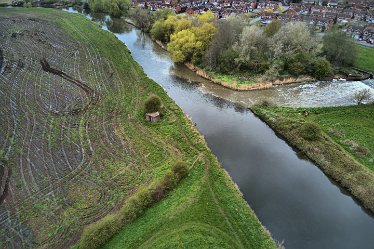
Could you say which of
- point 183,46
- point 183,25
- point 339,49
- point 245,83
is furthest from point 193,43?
point 339,49

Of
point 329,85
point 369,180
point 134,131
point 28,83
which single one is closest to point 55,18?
point 28,83

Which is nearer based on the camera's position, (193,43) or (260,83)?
(260,83)

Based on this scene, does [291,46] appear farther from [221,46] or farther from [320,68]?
[221,46]

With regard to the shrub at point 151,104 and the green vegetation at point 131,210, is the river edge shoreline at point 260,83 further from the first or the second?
the green vegetation at point 131,210

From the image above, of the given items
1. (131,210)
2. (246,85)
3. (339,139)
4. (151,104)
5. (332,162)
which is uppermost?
(151,104)

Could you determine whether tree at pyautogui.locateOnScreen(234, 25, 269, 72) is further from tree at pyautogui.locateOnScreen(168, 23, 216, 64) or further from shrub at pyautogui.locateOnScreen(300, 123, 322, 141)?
shrub at pyautogui.locateOnScreen(300, 123, 322, 141)

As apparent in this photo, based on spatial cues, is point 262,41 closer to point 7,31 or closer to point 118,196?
point 118,196

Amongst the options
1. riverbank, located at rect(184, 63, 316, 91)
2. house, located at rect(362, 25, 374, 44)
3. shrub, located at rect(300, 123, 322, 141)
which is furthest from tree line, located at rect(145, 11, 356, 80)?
house, located at rect(362, 25, 374, 44)
